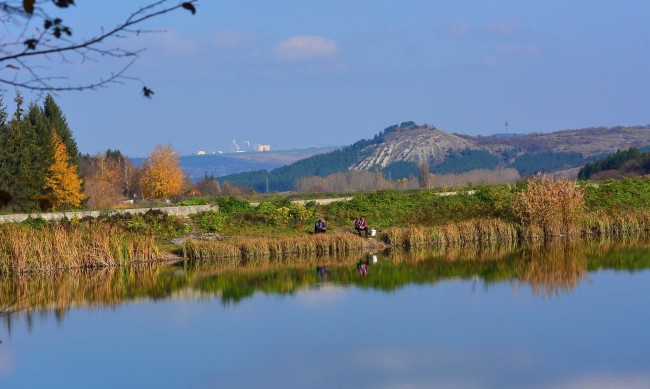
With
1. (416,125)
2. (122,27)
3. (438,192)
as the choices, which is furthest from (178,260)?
(416,125)

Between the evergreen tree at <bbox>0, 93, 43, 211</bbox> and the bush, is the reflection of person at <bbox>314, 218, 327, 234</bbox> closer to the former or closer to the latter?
the bush

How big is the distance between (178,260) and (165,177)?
30897 mm

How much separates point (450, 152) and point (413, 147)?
636 centimetres

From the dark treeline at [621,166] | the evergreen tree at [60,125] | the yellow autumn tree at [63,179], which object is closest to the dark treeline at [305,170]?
the dark treeline at [621,166]

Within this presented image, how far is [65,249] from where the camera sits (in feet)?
90.6

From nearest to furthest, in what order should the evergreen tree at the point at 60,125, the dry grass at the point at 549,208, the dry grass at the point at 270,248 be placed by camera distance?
the dry grass at the point at 270,248 → the dry grass at the point at 549,208 → the evergreen tree at the point at 60,125

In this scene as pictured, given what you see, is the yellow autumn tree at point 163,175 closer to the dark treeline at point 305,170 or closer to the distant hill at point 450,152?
the dark treeline at point 305,170

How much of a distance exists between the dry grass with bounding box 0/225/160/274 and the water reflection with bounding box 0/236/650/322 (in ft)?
2.37

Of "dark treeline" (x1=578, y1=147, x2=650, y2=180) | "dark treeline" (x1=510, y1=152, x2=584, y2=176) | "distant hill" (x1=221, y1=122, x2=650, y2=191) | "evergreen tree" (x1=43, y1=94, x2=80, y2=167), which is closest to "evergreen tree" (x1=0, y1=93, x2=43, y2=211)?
"evergreen tree" (x1=43, y1=94, x2=80, y2=167)

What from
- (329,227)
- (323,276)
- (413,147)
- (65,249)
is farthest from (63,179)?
(413,147)

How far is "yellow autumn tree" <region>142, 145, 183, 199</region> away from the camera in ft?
198

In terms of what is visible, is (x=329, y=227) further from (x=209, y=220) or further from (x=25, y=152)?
(x=25, y=152)

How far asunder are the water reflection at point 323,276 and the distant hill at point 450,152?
356ft

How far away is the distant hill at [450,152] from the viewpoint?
149 metres
